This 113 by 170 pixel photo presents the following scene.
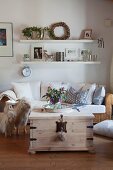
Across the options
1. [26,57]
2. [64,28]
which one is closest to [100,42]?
[64,28]

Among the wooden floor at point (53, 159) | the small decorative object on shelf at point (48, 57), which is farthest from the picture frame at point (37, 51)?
the wooden floor at point (53, 159)

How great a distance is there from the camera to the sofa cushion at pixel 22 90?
5.83 metres

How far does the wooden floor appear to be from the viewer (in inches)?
139

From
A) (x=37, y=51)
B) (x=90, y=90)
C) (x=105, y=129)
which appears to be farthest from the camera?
(x=37, y=51)

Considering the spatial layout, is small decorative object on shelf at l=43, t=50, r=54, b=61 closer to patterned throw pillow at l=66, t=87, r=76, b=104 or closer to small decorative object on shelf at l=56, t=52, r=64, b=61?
small decorative object on shelf at l=56, t=52, r=64, b=61

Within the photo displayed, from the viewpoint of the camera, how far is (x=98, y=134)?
4.93 m

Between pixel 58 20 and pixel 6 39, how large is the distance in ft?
4.05

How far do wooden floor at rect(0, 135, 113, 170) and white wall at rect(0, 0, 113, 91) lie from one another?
2.30m

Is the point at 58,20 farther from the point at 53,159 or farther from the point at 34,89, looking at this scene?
the point at 53,159

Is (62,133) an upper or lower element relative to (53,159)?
upper

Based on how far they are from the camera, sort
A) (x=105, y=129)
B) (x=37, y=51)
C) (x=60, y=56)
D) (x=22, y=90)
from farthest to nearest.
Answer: (x=37, y=51) → (x=60, y=56) → (x=22, y=90) → (x=105, y=129)

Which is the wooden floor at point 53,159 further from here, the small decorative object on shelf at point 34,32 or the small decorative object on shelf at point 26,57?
the small decorative object on shelf at point 34,32

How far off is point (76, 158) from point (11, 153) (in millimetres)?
936

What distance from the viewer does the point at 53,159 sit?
3785 mm
